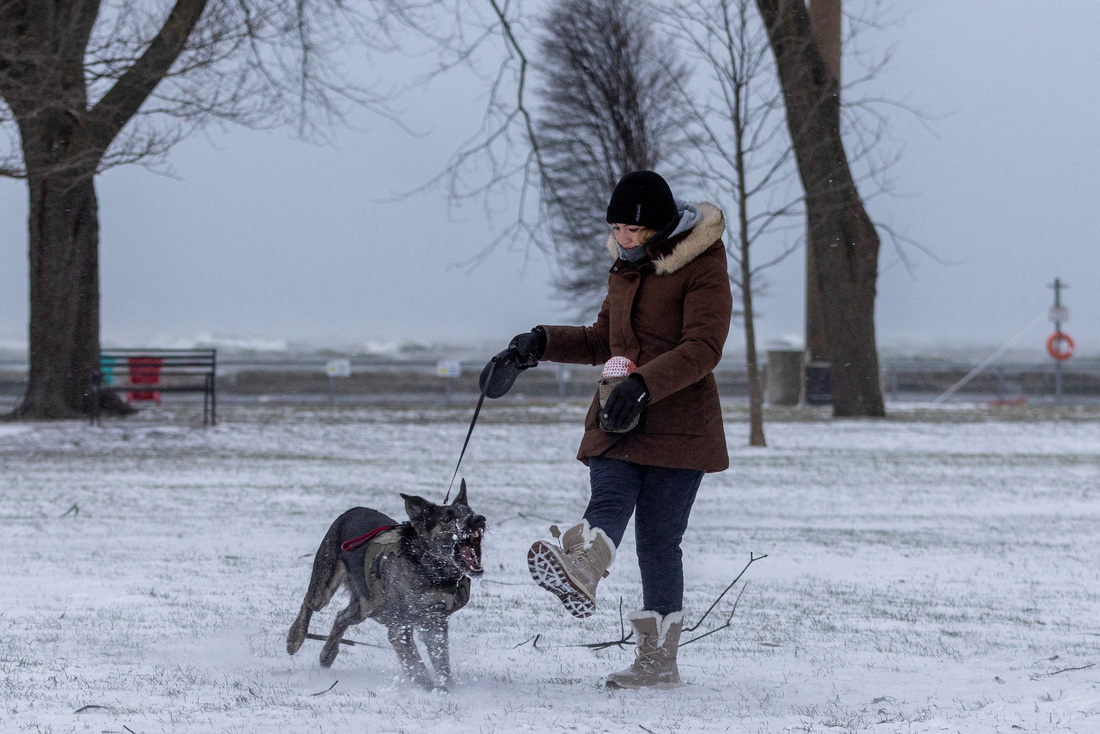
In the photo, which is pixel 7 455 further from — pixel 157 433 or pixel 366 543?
pixel 366 543

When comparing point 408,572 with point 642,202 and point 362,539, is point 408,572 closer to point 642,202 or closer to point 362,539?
point 362,539

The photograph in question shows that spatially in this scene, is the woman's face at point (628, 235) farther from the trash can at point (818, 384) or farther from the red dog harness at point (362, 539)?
the trash can at point (818, 384)

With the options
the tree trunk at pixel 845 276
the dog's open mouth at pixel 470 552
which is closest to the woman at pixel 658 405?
the dog's open mouth at pixel 470 552

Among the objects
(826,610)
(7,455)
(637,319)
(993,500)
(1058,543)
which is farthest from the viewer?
(7,455)

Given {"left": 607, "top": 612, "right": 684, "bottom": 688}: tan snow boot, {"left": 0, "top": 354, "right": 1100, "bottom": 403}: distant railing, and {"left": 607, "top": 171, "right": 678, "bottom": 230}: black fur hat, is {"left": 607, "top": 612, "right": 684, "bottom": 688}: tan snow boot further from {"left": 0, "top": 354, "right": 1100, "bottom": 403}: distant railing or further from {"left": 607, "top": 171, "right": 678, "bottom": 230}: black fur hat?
{"left": 0, "top": 354, "right": 1100, "bottom": 403}: distant railing

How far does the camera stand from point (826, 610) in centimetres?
554

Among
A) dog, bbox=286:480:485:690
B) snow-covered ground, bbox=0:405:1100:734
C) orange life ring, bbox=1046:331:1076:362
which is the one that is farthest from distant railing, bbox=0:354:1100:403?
dog, bbox=286:480:485:690

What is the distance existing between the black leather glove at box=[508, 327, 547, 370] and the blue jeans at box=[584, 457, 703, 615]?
0.49 metres

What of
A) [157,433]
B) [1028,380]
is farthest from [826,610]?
[1028,380]

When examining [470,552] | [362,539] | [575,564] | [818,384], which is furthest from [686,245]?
[818,384]

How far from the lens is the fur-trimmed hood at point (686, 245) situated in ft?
12.9

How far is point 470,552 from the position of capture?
3.66 metres

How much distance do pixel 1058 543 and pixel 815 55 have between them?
421 inches

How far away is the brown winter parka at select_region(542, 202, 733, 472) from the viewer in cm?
385
